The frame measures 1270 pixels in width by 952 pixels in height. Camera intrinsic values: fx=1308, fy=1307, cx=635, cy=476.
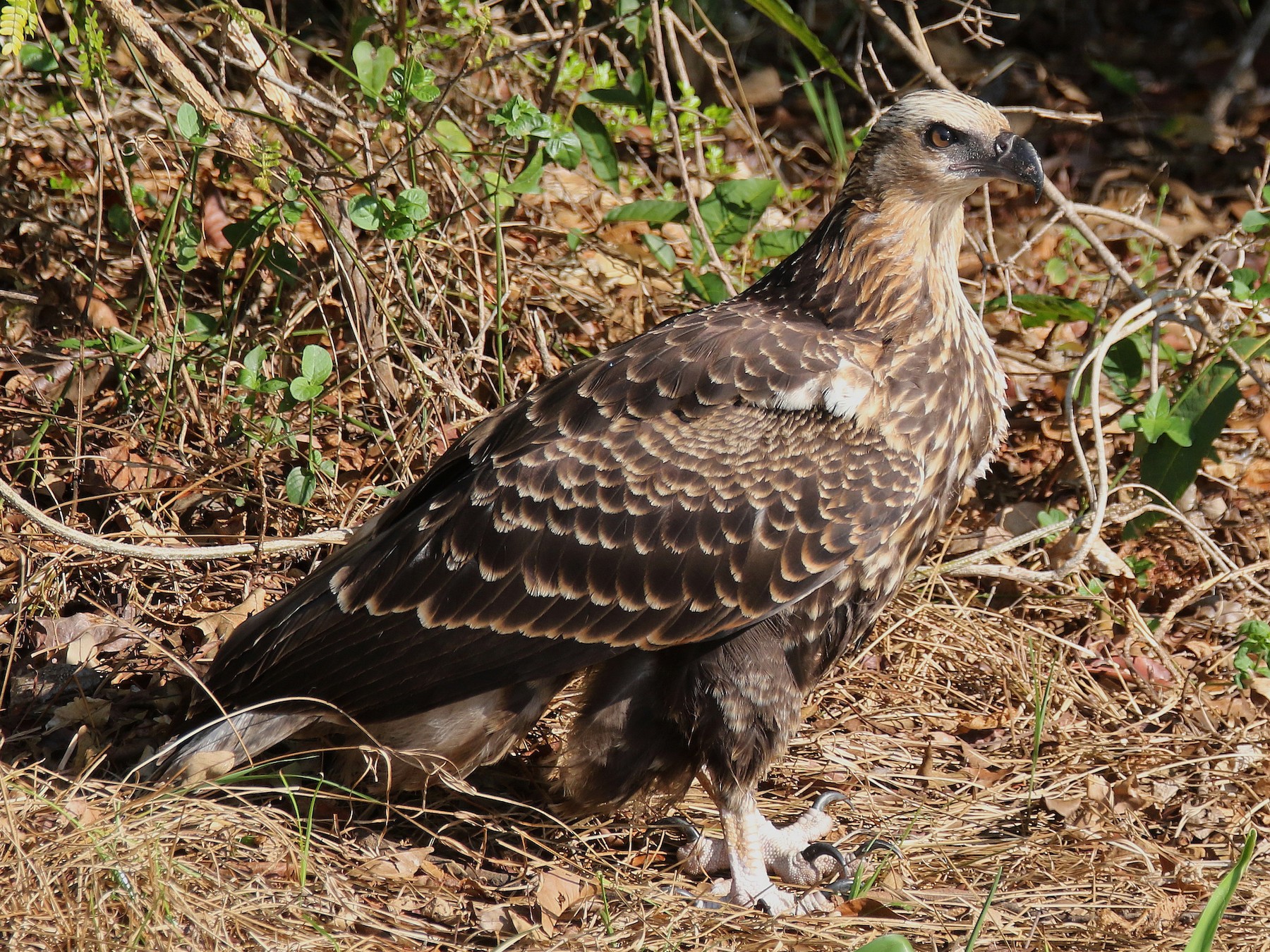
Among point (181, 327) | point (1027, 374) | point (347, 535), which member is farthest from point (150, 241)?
point (1027, 374)

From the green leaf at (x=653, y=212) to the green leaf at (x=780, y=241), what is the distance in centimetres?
31

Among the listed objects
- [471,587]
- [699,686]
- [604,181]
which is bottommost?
[699,686]

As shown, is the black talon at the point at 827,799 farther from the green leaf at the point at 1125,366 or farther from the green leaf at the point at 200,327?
the green leaf at the point at 200,327

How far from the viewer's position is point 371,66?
165 inches

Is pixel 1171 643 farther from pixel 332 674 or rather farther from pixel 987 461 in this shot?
pixel 332 674

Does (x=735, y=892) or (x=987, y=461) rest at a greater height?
(x=987, y=461)

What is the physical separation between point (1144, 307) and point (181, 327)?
3515mm

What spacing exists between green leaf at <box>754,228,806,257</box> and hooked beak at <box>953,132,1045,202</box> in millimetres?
1504

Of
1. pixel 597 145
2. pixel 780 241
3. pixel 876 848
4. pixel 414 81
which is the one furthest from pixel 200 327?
pixel 876 848

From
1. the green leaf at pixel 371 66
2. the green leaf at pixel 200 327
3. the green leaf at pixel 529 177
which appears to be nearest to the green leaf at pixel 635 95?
the green leaf at pixel 529 177

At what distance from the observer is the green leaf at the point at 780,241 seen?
5.07 metres

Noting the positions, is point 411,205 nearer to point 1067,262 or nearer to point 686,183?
point 686,183

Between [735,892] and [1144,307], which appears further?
[1144,307]

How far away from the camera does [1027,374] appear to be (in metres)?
5.42
